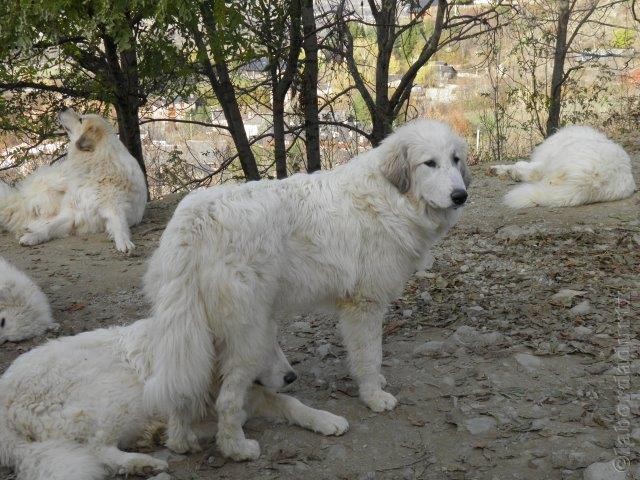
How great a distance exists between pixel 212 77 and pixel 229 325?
6.84m

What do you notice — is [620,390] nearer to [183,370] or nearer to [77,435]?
[183,370]

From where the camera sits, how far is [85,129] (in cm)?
851

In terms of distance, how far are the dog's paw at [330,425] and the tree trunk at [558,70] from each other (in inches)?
368

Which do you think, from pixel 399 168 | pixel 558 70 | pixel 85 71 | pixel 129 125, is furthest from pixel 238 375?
pixel 558 70

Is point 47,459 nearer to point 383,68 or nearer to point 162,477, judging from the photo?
point 162,477

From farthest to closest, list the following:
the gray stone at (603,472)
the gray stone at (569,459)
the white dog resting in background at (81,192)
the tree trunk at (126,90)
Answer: the tree trunk at (126,90) < the white dog resting in background at (81,192) < the gray stone at (569,459) < the gray stone at (603,472)

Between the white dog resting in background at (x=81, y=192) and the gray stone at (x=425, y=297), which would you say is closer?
the gray stone at (x=425, y=297)

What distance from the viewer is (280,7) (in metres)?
9.09

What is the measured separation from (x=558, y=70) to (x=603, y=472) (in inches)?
410

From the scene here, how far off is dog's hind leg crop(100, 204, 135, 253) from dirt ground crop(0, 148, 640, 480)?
142mm

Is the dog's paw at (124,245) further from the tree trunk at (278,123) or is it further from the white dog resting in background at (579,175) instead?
the white dog resting in background at (579,175)

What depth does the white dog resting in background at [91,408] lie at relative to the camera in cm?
356

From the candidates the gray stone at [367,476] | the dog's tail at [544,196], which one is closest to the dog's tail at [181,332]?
the gray stone at [367,476]

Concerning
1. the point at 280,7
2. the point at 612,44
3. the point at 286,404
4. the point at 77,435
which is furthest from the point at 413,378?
the point at 612,44
